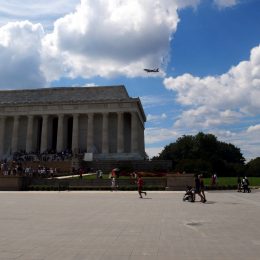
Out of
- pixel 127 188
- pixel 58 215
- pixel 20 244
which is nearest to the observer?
pixel 20 244

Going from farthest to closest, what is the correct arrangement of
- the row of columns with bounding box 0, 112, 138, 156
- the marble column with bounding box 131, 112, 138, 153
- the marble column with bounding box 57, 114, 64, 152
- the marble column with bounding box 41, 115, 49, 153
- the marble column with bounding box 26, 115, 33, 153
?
1. the marble column with bounding box 26, 115, 33, 153
2. the marble column with bounding box 41, 115, 49, 153
3. the marble column with bounding box 57, 114, 64, 152
4. the row of columns with bounding box 0, 112, 138, 156
5. the marble column with bounding box 131, 112, 138, 153

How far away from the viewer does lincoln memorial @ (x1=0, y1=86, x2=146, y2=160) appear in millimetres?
80688

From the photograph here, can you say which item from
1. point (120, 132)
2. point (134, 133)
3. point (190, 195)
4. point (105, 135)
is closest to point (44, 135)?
point (105, 135)

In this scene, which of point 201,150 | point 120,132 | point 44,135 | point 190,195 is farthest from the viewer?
point 201,150

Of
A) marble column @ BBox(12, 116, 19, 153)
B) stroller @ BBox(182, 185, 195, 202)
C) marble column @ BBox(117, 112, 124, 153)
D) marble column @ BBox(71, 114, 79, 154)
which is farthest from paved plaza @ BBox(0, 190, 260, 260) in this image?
marble column @ BBox(12, 116, 19, 153)

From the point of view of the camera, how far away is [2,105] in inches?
3366

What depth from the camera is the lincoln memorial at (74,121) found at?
265ft

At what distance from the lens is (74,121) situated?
82.7 m

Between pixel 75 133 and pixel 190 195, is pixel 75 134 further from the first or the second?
pixel 190 195

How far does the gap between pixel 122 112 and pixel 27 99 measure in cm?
2361

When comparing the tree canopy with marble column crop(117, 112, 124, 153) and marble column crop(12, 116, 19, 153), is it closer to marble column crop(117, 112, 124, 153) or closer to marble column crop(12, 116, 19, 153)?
marble column crop(117, 112, 124, 153)

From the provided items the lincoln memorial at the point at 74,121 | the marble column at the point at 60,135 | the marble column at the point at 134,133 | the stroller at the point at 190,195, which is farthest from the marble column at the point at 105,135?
the stroller at the point at 190,195

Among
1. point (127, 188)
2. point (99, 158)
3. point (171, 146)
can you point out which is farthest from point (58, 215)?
point (171, 146)

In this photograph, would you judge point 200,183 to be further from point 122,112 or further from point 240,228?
point 122,112
